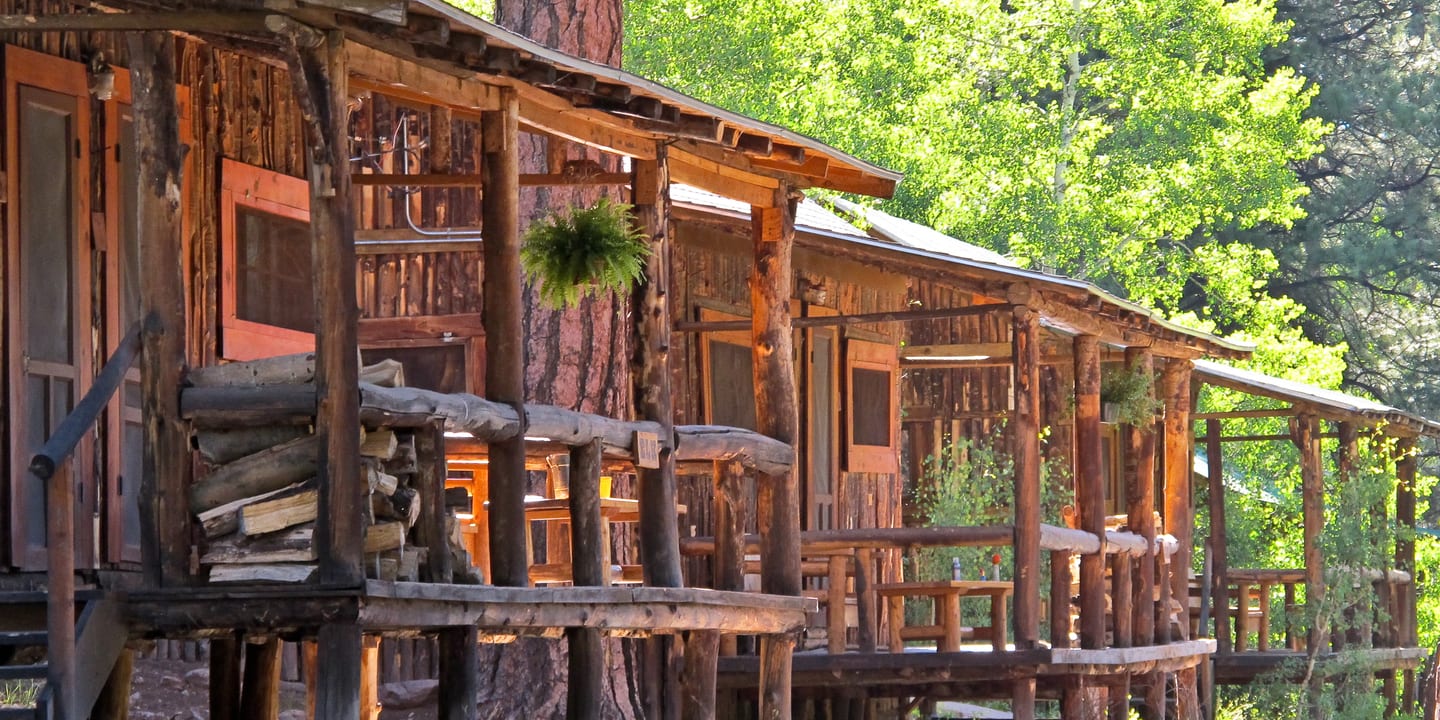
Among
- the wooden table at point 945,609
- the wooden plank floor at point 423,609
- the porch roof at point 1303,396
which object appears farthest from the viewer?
the porch roof at point 1303,396

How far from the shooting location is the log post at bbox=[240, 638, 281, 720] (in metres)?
9.96

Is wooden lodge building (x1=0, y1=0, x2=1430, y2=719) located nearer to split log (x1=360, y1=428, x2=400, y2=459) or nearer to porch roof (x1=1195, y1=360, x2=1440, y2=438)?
split log (x1=360, y1=428, x2=400, y2=459)

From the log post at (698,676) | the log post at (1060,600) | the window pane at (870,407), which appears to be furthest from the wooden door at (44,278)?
the window pane at (870,407)

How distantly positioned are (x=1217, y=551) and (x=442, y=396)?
52.8 feet

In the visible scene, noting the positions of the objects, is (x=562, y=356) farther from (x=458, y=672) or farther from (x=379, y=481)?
(x=379, y=481)

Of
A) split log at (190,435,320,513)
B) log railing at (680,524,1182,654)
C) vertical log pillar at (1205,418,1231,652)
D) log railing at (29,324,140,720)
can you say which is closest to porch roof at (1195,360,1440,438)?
vertical log pillar at (1205,418,1231,652)

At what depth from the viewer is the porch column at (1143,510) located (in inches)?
704

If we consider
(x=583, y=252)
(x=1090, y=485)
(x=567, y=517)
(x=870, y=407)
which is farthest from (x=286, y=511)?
(x=870, y=407)

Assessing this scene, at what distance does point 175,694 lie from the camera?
12211 millimetres

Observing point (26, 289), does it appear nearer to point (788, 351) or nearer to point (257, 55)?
point (257, 55)

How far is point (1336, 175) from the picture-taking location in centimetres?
3597

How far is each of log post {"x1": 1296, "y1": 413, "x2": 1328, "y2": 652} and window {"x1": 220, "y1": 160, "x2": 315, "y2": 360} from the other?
1262cm

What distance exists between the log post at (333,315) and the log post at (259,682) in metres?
1.84

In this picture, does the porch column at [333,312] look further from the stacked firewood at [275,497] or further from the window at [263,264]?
the window at [263,264]
